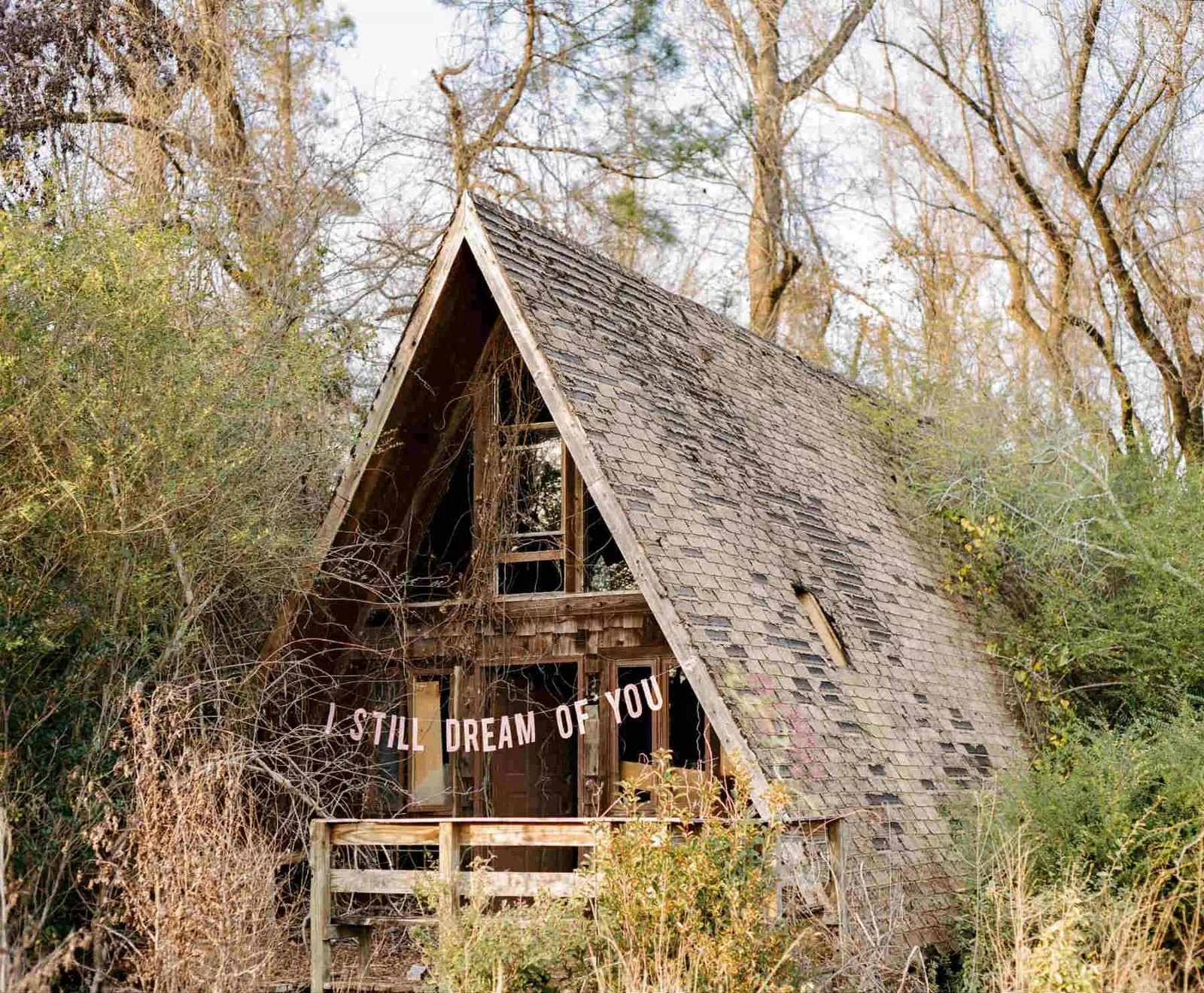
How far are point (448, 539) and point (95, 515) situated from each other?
12.9ft

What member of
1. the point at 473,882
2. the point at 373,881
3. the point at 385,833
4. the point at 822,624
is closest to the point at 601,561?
the point at 822,624

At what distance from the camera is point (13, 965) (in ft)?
23.0

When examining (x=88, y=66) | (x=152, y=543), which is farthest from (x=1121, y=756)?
(x=88, y=66)

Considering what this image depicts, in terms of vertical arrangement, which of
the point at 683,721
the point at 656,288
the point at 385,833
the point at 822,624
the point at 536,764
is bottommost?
the point at 385,833

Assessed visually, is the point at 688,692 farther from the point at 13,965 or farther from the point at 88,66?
the point at 88,66

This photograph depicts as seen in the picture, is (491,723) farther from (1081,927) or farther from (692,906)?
(1081,927)

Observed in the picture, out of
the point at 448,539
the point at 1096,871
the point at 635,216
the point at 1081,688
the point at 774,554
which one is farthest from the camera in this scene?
the point at 635,216

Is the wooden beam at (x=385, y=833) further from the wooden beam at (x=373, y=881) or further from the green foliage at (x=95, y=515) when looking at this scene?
the green foliage at (x=95, y=515)

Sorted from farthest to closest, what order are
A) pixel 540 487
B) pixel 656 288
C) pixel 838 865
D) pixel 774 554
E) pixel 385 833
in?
1. pixel 656 288
2. pixel 540 487
3. pixel 774 554
4. pixel 385 833
5. pixel 838 865

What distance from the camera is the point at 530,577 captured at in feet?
41.7

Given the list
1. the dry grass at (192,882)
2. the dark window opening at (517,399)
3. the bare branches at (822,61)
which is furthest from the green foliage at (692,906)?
the bare branches at (822,61)

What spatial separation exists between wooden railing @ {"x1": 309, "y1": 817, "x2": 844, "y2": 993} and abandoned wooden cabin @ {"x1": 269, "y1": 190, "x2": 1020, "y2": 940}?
0.81 meters

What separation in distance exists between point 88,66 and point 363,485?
9.17 metres

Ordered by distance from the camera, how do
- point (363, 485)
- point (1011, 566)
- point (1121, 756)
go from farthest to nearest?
1. point (1011, 566)
2. point (363, 485)
3. point (1121, 756)
